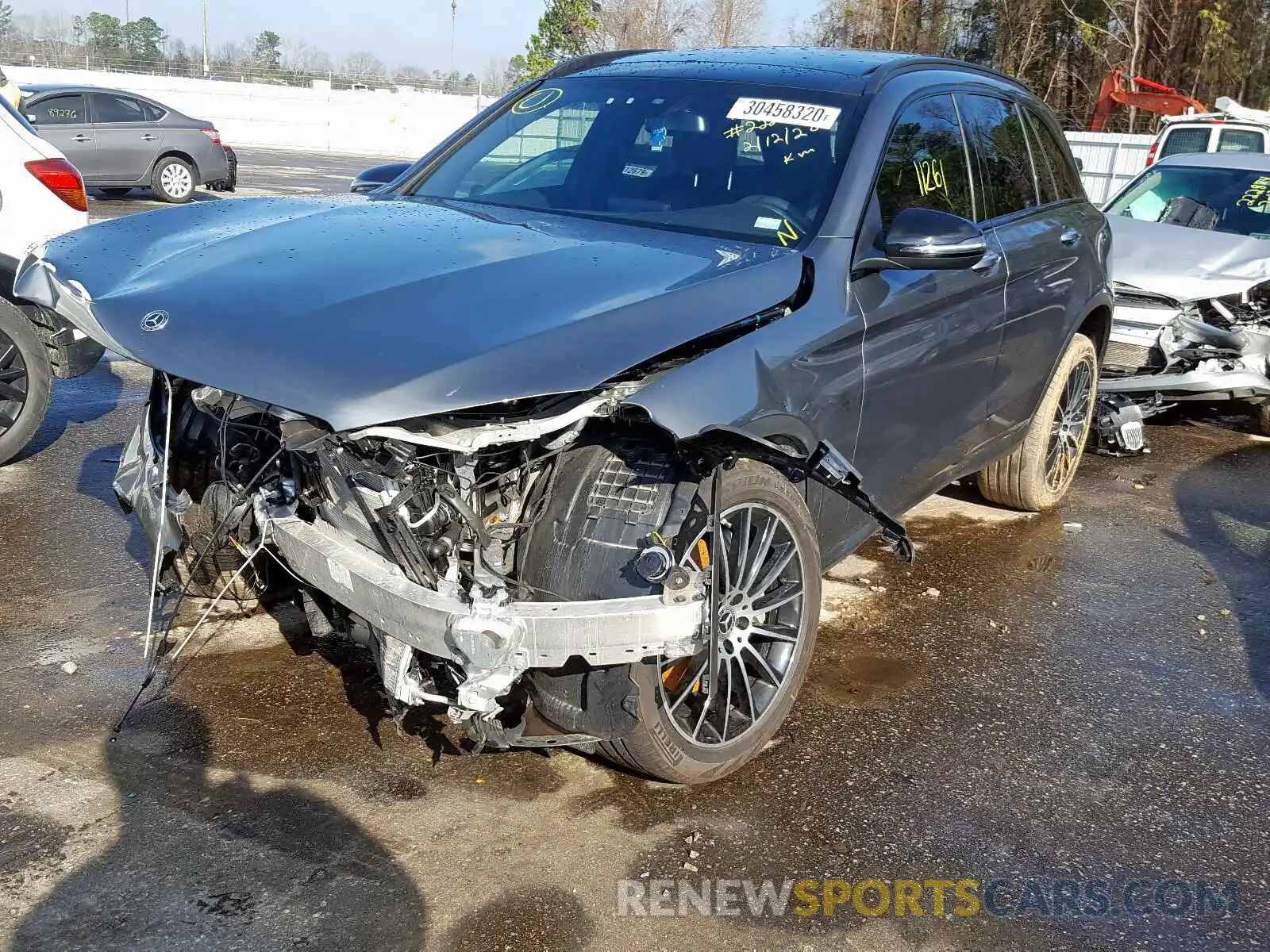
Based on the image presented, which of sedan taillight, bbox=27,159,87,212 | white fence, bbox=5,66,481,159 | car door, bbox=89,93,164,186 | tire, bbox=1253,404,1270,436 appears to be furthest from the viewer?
white fence, bbox=5,66,481,159

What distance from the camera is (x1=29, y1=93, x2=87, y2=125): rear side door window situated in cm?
1558

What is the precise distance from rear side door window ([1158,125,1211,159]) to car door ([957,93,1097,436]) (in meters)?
9.82

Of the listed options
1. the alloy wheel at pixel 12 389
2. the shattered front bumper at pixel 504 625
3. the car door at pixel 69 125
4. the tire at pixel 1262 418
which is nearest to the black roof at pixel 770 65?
the shattered front bumper at pixel 504 625

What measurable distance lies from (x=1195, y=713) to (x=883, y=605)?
3.97ft

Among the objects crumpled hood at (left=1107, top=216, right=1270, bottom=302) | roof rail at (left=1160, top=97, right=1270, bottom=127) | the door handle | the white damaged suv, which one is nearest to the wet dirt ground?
the white damaged suv

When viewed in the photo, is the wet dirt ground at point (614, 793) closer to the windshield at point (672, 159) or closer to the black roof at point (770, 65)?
the windshield at point (672, 159)

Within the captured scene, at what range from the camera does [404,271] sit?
9.70ft

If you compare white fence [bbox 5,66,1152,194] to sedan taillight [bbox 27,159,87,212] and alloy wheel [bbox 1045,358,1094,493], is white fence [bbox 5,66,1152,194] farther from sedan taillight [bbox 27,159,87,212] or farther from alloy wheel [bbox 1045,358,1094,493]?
alloy wheel [bbox 1045,358,1094,493]

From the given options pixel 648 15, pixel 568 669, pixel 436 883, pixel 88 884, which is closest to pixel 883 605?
pixel 568 669

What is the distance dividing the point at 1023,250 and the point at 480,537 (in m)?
2.89

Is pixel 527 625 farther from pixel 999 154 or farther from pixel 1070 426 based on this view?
pixel 1070 426

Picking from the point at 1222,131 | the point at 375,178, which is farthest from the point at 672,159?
the point at 1222,131

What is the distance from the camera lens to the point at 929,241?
3.38 metres

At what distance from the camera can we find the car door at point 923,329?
3.61 metres
